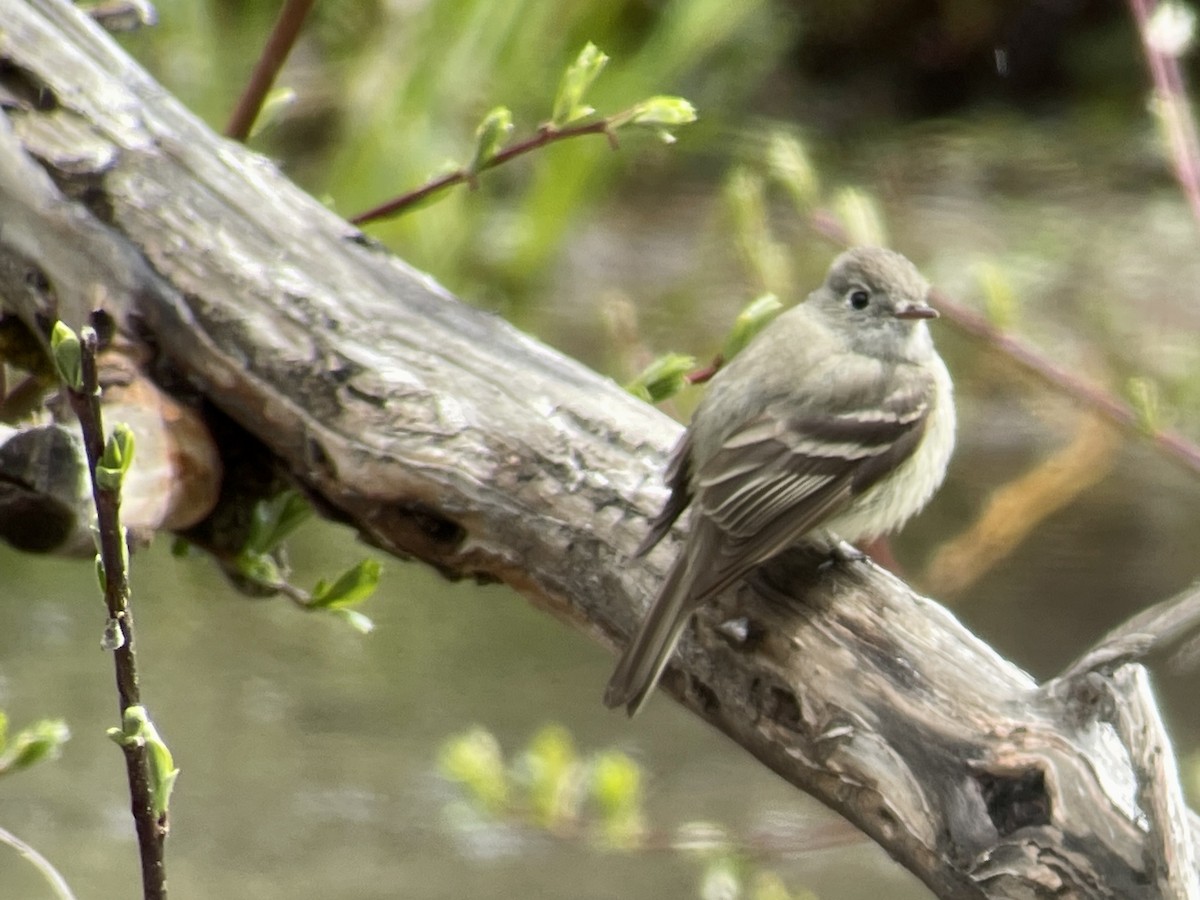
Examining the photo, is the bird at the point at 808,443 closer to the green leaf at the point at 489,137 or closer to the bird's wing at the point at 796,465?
the bird's wing at the point at 796,465

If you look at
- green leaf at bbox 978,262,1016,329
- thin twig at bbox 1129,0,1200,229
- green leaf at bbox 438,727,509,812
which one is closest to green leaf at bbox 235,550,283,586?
green leaf at bbox 438,727,509,812

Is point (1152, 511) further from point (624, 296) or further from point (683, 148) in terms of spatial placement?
point (683, 148)

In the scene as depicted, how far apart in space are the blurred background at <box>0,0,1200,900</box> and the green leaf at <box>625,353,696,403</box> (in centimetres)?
21

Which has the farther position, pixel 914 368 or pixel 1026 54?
pixel 1026 54

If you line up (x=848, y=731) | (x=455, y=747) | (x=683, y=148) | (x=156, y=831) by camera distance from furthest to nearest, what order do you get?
1. (x=683, y=148)
2. (x=455, y=747)
3. (x=848, y=731)
4. (x=156, y=831)

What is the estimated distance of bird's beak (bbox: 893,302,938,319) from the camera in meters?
2.41

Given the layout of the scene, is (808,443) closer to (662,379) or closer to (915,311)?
(662,379)

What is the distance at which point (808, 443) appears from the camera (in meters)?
2.18

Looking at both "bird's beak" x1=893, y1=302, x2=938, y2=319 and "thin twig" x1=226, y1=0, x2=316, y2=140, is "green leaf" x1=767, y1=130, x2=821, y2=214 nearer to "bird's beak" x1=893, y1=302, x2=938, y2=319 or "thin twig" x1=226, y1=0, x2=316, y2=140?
"bird's beak" x1=893, y1=302, x2=938, y2=319

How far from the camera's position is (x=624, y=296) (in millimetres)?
6008

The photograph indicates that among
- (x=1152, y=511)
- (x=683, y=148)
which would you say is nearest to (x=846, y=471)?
(x=1152, y=511)

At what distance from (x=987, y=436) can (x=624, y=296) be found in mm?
1459

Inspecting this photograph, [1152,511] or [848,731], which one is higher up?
[848,731]

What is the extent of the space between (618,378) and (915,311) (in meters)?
2.20
